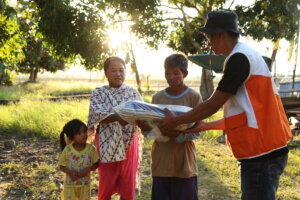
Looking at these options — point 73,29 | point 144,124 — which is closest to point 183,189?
point 144,124

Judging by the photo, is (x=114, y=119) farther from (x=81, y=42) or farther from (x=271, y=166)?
(x=81, y=42)

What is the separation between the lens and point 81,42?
13.6 m

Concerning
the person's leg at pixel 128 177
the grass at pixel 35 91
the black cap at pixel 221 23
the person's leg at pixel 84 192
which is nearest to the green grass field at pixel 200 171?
the person's leg at pixel 128 177

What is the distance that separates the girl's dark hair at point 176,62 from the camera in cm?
270

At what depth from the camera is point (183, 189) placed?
109 inches

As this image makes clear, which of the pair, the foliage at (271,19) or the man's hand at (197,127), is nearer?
the man's hand at (197,127)

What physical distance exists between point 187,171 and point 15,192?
2.58 metres

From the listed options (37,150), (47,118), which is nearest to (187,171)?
(37,150)

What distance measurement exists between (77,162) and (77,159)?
0.03 meters

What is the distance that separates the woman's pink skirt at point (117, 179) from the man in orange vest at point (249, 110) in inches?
59.2

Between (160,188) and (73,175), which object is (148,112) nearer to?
(160,188)

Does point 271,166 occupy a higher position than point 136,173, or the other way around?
point 271,166

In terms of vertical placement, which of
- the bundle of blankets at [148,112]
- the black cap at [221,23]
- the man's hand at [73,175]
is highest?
the black cap at [221,23]

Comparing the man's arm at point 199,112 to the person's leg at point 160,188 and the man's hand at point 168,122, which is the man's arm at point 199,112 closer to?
the man's hand at point 168,122
